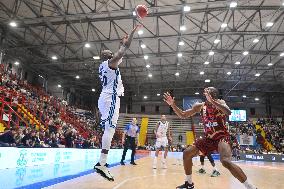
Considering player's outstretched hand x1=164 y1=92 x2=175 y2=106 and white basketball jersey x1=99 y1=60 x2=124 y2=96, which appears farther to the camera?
player's outstretched hand x1=164 y1=92 x2=175 y2=106

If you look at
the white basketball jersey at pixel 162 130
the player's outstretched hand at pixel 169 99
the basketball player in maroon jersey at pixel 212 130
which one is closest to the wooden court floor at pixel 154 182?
the basketball player in maroon jersey at pixel 212 130

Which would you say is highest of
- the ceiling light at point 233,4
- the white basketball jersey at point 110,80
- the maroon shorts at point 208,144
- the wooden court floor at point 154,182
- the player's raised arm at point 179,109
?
the ceiling light at point 233,4

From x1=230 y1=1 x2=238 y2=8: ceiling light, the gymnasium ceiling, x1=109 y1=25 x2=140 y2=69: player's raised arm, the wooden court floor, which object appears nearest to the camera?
x1=109 y1=25 x2=140 y2=69: player's raised arm

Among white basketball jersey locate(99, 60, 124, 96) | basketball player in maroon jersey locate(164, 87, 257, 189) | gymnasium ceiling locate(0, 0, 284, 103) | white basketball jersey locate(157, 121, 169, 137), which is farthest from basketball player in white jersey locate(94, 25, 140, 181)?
gymnasium ceiling locate(0, 0, 284, 103)

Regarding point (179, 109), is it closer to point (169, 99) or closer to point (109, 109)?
point (169, 99)

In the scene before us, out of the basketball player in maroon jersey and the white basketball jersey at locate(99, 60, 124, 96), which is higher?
the white basketball jersey at locate(99, 60, 124, 96)

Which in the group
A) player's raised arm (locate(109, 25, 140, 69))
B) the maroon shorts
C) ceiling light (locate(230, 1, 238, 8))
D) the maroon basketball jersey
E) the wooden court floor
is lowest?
the wooden court floor

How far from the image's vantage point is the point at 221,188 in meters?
6.01

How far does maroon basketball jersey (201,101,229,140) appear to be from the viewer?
213 inches

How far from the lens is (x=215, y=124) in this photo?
18.0 ft

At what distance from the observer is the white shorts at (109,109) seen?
515 centimetres

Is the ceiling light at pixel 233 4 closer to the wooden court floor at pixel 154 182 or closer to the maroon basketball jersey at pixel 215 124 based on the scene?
the wooden court floor at pixel 154 182

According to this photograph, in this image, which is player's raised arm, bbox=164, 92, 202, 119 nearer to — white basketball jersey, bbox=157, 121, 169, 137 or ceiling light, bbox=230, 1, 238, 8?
white basketball jersey, bbox=157, 121, 169, 137

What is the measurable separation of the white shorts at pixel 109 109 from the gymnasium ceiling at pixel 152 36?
12.5 meters
